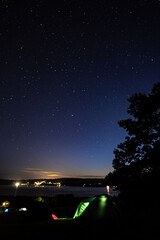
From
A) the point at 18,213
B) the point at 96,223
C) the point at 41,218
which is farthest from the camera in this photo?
the point at 18,213

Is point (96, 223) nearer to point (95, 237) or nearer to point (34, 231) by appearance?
point (95, 237)

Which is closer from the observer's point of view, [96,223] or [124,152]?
[96,223]

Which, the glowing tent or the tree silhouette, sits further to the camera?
the tree silhouette

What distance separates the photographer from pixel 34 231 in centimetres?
Answer: 425

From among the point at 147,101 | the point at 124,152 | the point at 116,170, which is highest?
the point at 147,101

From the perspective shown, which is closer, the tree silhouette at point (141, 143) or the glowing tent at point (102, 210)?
the glowing tent at point (102, 210)

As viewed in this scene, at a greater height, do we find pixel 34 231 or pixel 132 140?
pixel 132 140

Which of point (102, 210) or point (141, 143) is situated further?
point (141, 143)

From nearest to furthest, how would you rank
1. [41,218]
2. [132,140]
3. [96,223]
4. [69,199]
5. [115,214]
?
[96,223] < [115,214] < [41,218] < [132,140] < [69,199]

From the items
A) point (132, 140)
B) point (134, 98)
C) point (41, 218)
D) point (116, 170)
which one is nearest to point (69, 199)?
point (116, 170)

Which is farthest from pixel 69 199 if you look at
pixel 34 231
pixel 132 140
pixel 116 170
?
pixel 34 231

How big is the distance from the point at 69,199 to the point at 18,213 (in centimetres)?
1672

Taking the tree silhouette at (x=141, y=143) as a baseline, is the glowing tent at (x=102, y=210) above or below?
below

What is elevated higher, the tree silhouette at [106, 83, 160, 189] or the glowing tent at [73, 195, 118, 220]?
the tree silhouette at [106, 83, 160, 189]
